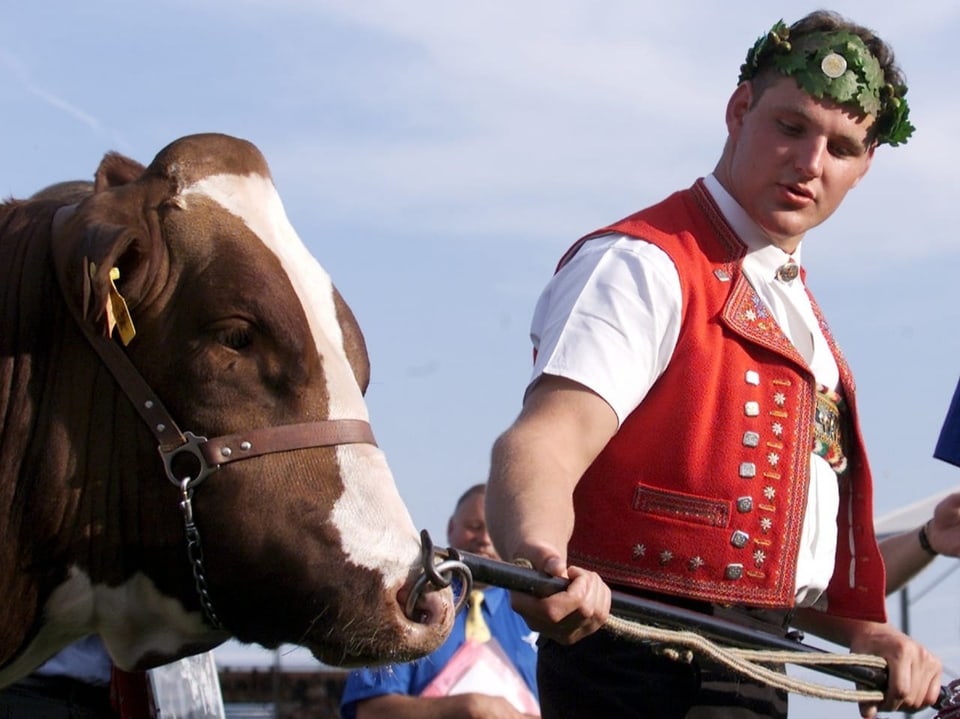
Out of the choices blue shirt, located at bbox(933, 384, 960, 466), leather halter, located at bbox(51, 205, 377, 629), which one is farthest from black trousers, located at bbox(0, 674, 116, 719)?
blue shirt, located at bbox(933, 384, 960, 466)

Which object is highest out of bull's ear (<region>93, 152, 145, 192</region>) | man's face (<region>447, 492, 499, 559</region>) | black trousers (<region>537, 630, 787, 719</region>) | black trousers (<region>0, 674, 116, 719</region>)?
bull's ear (<region>93, 152, 145, 192</region>)

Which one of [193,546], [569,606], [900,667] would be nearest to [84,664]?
[193,546]

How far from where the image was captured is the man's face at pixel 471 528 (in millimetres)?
6809

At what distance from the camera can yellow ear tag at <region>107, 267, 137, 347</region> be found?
3.34 meters

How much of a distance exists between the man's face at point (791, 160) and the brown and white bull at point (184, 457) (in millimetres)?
1231

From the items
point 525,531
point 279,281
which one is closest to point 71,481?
point 279,281

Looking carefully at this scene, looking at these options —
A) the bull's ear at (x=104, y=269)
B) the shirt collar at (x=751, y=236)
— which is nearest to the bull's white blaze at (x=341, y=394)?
the bull's ear at (x=104, y=269)

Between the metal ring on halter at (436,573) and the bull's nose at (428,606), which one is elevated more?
the metal ring on halter at (436,573)

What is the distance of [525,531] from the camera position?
132 inches

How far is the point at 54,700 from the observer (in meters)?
4.72

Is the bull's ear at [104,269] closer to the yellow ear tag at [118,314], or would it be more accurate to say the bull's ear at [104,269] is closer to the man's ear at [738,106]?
the yellow ear tag at [118,314]

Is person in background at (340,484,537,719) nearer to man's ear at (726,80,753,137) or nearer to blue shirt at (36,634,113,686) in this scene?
blue shirt at (36,634,113,686)

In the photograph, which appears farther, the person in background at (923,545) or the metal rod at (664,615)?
the person in background at (923,545)

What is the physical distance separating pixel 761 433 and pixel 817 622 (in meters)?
0.70
